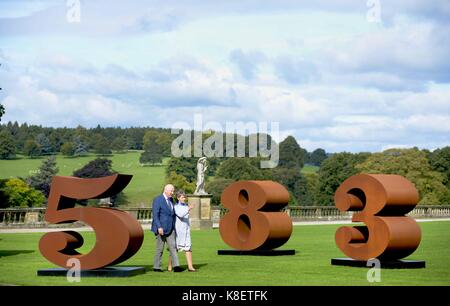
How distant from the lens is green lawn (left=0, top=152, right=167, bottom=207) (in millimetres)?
128500

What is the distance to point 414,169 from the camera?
116m

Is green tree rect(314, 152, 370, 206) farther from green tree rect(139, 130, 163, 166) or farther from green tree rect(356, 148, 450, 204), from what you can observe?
green tree rect(139, 130, 163, 166)

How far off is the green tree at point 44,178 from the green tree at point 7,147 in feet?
56.9

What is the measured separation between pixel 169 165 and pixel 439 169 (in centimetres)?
3505

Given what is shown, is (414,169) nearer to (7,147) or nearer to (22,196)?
(22,196)

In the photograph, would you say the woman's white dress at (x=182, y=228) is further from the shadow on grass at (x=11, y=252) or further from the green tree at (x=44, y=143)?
the green tree at (x=44, y=143)

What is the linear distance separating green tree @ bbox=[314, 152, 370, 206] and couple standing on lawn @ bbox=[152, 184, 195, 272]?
300 feet

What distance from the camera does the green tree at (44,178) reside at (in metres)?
110

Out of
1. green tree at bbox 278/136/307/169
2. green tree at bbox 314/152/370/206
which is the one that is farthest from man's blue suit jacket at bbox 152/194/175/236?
green tree at bbox 278/136/307/169

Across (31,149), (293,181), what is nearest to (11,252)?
(293,181)

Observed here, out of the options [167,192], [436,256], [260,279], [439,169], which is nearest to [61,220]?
[167,192]

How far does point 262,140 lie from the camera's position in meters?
133

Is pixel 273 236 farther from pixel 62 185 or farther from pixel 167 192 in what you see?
pixel 62 185

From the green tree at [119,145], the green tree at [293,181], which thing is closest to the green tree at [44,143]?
the green tree at [119,145]
